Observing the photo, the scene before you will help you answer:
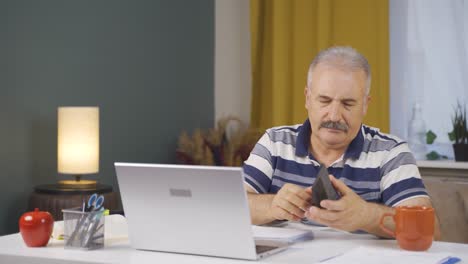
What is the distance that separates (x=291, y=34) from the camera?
183 inches

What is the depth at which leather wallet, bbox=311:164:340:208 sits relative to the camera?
177 centimetres

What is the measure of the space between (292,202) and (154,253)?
40 cm

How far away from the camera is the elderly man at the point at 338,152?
217 centimetres

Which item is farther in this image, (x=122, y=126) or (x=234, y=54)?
(x=234, y=54)

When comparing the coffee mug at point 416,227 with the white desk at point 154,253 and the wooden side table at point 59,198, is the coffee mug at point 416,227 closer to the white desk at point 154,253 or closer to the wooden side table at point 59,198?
the white desk at point 154,253

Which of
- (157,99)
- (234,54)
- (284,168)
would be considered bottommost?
(284,168)

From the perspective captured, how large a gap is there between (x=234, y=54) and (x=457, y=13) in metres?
1.43

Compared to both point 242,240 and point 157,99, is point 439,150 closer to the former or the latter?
point 157,99

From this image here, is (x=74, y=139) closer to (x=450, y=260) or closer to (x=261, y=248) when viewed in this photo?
(x=261, y=248)

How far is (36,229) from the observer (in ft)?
5.90

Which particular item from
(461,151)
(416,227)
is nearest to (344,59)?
(416,227)

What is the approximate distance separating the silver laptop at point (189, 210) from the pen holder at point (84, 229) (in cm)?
9

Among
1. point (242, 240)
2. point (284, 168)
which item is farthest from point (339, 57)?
point (242, 240)

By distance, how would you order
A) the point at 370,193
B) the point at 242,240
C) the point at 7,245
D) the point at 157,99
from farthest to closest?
the point at 157,99, the point at 370,193, the point at 7,245, the point at 242,240
